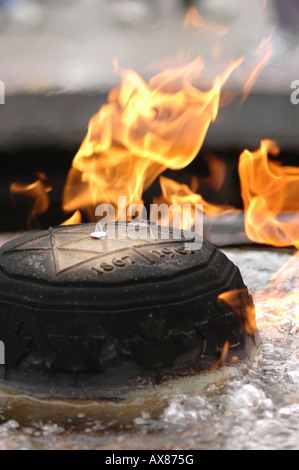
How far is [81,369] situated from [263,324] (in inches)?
46.4

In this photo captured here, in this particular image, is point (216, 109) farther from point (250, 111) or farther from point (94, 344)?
point (94, 344)

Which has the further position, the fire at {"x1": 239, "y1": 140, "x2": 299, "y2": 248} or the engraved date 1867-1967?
the fire at {"x1": 239, "y1": 140, "x2": 299, "y2": 248}

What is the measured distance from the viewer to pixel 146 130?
496cm

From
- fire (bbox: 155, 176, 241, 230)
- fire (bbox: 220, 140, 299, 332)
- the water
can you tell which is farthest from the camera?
fire (bbox: 155, 176, 241, 230)

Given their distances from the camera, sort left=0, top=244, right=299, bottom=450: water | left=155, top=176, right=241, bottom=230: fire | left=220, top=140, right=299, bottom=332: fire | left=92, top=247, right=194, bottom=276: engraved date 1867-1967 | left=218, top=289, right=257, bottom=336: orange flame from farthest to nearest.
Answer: left=155, top=176, right=241, bottom=230: fire, left=220, top=140, right=299, bottom=332: fire, left=218, top=289, right=257, bottom=336: orange flame, left=92, top=247, right=194, bottom=276: engraved date 1867-1967, left=0, top=244, right=299, bottom=450: water

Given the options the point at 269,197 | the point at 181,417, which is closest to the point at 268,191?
the point at 269,197

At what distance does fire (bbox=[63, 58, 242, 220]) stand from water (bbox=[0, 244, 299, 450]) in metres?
2.85

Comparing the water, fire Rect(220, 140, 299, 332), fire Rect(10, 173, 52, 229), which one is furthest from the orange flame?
fire Rect(10, 173, 52, 229)

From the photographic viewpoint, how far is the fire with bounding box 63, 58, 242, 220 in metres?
4.87

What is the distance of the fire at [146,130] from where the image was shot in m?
4.87

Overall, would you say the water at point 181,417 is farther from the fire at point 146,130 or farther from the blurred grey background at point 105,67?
the blurred grey background at point 105,67

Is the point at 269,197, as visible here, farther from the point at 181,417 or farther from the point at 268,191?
the point at 181,417

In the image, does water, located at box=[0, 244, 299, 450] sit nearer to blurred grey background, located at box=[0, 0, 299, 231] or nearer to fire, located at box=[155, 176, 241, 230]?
fire, located at box=[155, 176, 241, 230]

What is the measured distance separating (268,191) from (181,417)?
346 centimetres
